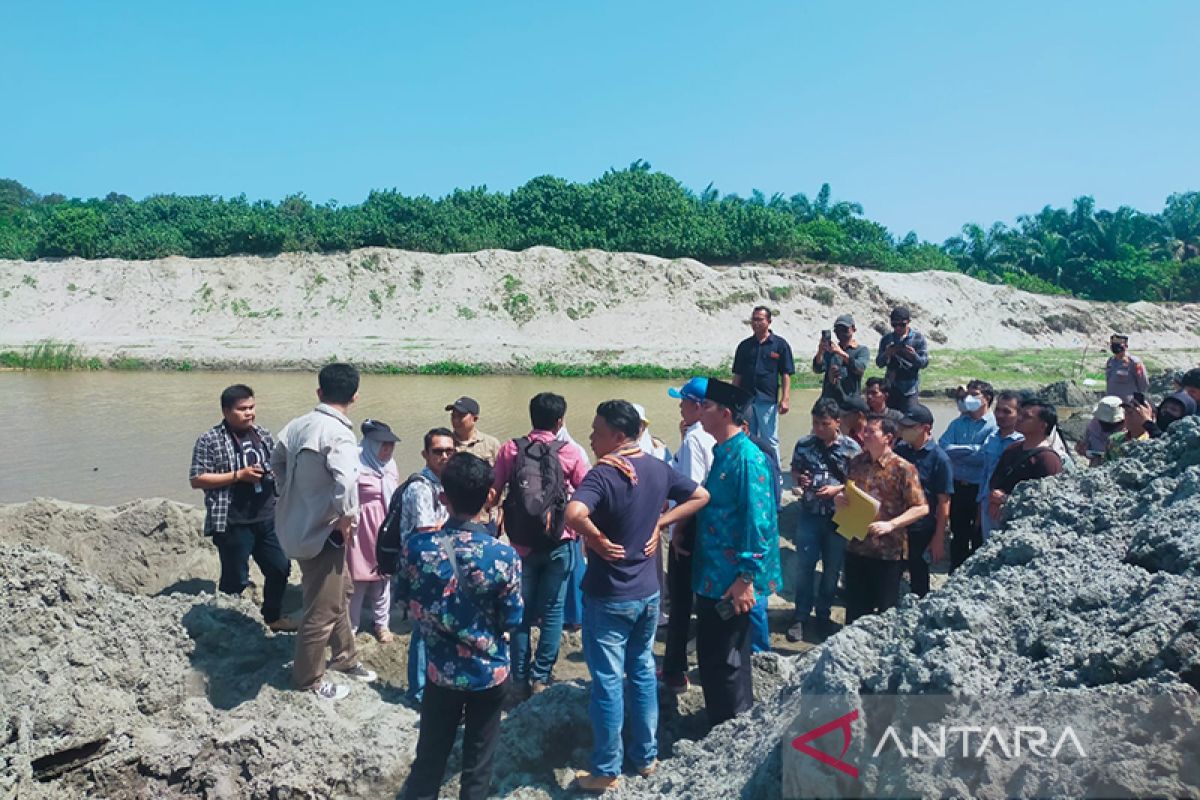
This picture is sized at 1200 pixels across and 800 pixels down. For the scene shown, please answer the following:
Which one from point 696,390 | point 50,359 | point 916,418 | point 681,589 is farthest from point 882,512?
point 50,359

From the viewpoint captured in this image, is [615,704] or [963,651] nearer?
[963,651]

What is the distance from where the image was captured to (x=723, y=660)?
4.28 m

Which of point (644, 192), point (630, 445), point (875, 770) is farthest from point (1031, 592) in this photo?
point (644, 192)

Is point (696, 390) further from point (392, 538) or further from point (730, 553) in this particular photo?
point (392, 538)

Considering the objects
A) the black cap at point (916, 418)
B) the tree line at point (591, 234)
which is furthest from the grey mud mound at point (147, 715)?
the tree line at point (591, 234)

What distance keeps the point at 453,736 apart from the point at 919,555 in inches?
145

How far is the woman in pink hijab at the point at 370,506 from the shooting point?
18.2 ft

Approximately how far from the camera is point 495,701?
368 cm

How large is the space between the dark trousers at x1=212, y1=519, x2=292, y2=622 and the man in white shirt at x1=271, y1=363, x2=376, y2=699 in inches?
42.4

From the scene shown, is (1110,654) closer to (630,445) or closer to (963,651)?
(963,651)

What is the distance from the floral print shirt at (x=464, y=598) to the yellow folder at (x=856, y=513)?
2.44 metres

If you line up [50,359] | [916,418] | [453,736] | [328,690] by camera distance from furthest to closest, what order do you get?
[50,359] < [916,418] < [328,690] < [453,736]

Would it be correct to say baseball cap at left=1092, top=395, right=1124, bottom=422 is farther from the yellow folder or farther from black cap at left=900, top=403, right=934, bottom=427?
the yellow folder

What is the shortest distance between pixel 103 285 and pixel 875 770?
4327 centimetres
